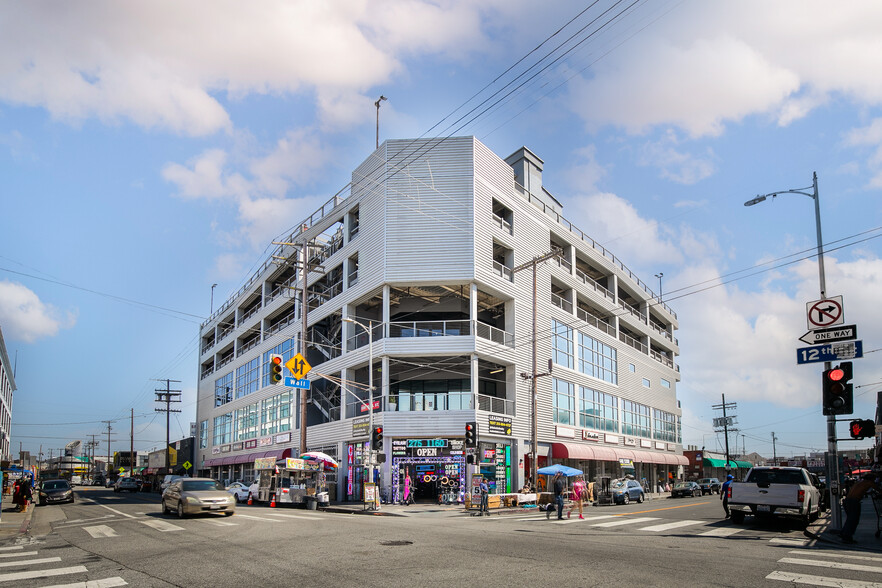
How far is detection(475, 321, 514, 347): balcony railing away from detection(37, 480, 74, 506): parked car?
26.4 metres

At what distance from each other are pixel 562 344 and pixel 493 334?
783cm

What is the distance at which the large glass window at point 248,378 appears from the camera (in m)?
55.1

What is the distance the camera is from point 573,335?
4519 centimetres

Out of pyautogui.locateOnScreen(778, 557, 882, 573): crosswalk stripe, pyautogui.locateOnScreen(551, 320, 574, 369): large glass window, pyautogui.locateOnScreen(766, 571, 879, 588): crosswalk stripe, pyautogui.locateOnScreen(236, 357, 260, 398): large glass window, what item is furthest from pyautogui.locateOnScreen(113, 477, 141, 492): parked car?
pyautogui.locateOnScreen(766, 571, 879, 588): crosswalk stripe

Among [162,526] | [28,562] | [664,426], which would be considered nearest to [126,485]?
[664,426]

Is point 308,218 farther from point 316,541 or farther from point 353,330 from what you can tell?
point 316,541

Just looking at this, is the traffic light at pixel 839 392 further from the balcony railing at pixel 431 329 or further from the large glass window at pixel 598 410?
the large glass window at pixel 598 410

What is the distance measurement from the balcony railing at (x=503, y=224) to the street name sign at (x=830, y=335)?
76.8 feet

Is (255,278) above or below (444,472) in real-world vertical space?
above

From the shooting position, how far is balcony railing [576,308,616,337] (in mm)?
48291

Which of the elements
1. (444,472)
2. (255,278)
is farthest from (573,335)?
(255,278)

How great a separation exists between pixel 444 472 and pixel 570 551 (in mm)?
23307

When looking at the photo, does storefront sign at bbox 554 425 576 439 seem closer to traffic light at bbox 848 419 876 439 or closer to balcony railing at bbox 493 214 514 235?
balcony railing at bbox 493 214 514 235

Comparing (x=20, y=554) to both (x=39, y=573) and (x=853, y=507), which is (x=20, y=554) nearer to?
(x=39, y=573)
